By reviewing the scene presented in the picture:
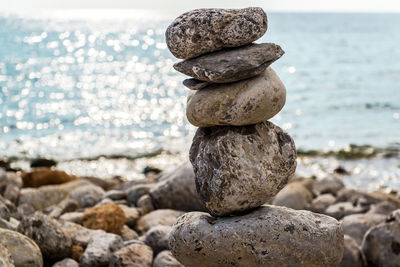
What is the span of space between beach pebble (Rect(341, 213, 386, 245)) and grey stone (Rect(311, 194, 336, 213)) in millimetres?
2033

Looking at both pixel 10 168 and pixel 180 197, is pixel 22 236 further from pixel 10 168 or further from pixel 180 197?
pixel 10 168

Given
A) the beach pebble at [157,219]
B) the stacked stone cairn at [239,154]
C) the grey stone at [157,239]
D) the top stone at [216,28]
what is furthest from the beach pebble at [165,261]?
the top stone at [216,28]

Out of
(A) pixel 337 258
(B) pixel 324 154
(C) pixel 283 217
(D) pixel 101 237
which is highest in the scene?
(C) pixel 283 217

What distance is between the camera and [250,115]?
19.9 feet

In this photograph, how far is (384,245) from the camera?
8242mm

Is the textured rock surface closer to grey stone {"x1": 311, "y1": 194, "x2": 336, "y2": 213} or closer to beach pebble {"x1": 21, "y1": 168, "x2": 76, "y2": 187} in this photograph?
grey stone {"x1": 311, "y1": 194, "x2": 336, "y2": 213}

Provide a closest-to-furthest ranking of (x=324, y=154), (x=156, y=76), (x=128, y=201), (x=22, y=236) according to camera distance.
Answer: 1. (x=22, y=236)
2. (x=128, y=201)
3. (x=324, y=154)
4. (x=156, y=76)

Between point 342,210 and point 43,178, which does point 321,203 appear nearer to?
point 342,210

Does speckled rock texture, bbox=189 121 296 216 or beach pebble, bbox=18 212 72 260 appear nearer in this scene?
speckled rock texture, bbox=189 121 296 216

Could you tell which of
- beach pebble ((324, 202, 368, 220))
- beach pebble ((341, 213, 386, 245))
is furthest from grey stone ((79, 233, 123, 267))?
beach pebble ((324, 202, 368, 220))

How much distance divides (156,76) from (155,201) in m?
30.1

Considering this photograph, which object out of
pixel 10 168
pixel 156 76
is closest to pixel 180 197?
pixel 10 168

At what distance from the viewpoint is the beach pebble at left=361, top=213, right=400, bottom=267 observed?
816 cm

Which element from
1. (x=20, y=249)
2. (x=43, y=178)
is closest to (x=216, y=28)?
(x=20, y=249)
